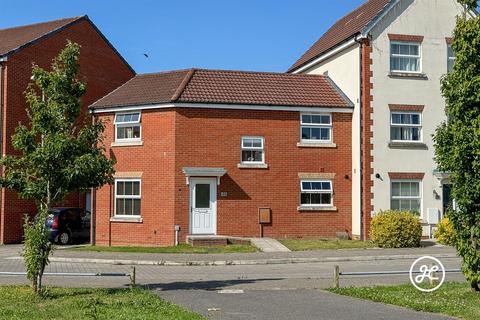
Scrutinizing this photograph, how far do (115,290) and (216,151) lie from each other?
12.7m

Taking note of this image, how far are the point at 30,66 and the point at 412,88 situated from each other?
17.7 metres

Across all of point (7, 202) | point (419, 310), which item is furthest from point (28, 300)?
point (7, 202)

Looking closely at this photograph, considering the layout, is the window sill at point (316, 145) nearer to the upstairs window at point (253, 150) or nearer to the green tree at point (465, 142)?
the upstairs window at point (253, 150)

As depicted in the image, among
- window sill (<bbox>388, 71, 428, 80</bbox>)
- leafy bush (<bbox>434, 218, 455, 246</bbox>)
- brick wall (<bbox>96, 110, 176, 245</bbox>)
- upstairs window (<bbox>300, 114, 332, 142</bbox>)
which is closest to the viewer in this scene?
leafy bush (<bbox>434, 218, 455, 246</bbox>)

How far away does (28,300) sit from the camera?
1184 centimetres

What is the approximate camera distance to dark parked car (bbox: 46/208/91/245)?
28.5 meters

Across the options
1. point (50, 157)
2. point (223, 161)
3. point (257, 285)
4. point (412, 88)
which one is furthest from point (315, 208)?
point (50, 157)

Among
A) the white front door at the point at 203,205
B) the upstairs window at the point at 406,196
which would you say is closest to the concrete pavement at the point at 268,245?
the white front door at the point at 203,205

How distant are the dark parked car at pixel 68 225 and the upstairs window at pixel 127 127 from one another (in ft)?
15.8

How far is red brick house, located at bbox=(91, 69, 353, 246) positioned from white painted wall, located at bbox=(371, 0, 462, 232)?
140cm

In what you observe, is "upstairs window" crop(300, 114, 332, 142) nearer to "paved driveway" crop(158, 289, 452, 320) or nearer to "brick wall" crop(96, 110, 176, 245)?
"brick wall" crop(96, 110, 176, 245)

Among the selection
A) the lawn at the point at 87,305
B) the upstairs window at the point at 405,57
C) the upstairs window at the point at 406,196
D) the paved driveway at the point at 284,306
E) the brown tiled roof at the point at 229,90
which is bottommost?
the paved driveway at the point at 284,306

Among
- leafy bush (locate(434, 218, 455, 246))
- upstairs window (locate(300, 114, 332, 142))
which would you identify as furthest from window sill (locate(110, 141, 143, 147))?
leafy bush (locate(434, 218, 455, 246))

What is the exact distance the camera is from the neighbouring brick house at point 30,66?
95.8 ft
